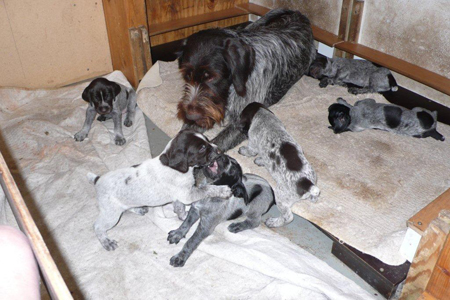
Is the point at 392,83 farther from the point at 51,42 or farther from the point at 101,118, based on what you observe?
the point at 51,42

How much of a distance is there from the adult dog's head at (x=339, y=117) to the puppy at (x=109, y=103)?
1.87 m

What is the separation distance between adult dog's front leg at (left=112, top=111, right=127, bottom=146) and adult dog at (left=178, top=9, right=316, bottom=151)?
67 cm

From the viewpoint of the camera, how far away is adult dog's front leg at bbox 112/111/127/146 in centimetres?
377

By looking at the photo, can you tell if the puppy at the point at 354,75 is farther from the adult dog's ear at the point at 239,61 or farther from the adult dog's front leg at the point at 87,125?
the adult dog's front leg at the point at 87,125

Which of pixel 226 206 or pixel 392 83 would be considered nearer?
pixel 226 206

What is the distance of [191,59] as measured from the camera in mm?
3213

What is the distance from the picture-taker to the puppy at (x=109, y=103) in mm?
3520

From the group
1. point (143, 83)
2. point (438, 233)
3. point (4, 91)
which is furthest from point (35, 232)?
point (4, 91)

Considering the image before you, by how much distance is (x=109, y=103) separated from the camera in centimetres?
358

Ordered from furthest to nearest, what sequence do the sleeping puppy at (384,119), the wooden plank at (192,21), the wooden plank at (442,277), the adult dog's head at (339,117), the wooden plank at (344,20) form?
the wooden plank at (192,21), the wooden plank at (344,20), the adult dog's head at (339,117), the sleeping puppy at (384,119), the wooden plank at (442,277)

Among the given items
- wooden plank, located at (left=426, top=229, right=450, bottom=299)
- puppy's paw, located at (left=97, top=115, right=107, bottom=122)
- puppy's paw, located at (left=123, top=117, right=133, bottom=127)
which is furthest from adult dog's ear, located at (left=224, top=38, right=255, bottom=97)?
wooden plank, located at (left=426, top=229, right=450, bottom=299)

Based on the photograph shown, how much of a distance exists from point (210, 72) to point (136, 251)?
143cm

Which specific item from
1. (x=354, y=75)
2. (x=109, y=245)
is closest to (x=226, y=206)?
(x=109, y=245)

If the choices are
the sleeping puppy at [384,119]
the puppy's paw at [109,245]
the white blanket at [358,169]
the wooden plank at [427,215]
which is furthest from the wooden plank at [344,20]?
the puppy's paw at [109,245]
